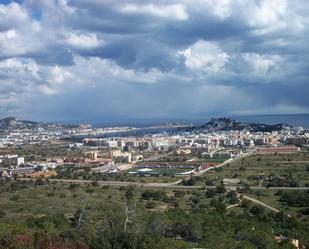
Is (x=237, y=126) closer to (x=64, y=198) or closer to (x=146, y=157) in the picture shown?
(x=146, y=157)

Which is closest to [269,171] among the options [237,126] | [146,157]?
[146,157]

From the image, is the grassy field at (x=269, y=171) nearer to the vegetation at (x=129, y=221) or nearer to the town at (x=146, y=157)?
the town at (x=146, y=157)

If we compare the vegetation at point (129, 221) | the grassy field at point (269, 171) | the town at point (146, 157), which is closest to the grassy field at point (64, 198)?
the vegetation at point (129, 221)

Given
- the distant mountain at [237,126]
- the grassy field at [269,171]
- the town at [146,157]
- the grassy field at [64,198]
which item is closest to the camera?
the grassy field at [64,198]

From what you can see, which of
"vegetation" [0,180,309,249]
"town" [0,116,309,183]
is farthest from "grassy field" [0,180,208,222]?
"town" [0,116,309,183]

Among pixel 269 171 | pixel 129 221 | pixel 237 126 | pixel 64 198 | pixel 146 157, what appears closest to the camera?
pixel 129 221

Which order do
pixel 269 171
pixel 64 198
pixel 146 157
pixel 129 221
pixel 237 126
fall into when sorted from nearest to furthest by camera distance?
1. pixel 129 221
2. pixel 64 198
3. pixel 269 171
4. pixel 146 157
5. pixel 237 126

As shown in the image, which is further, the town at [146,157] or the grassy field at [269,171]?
the town at [146,157]

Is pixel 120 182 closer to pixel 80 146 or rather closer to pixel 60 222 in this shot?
pixel 60 222

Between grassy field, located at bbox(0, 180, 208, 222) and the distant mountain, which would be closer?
grassy field, located at bbox(0, 180, 208, 222)

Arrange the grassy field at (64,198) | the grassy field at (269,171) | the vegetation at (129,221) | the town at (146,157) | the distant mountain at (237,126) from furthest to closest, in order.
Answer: the distant mountain at (237,126) → the town at (146,157) → the grassy field at (269,171) → the grassy field at (64,198) → the vegetation at (129,221)

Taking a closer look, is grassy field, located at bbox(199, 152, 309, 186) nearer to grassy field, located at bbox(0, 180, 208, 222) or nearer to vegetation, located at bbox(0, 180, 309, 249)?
vegetation, located at bbox(0, 180, 309, 249)

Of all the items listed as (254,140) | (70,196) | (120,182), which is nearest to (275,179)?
(120,182)
